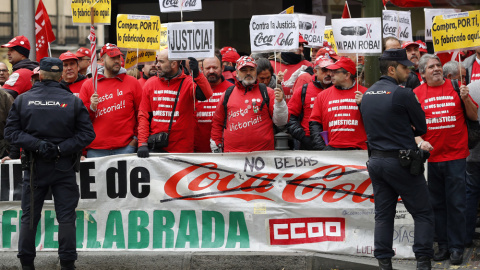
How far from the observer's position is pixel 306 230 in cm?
871

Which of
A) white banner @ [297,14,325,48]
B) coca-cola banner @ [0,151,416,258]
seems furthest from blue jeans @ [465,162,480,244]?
white banner @ [297,14,325,48]

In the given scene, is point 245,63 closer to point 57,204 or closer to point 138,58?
point 138,58

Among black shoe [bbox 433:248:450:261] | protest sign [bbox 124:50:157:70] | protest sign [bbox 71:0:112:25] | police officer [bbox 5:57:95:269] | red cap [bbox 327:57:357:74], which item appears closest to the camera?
police officer [bbox 5:57:95:269]

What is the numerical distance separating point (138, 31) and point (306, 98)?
225 cm

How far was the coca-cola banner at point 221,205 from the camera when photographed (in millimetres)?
8672

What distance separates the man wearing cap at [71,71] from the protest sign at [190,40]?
1.24 meters

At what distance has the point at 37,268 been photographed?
8758mm

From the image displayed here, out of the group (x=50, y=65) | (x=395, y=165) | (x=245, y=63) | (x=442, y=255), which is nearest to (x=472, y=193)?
(x=442, y=255)

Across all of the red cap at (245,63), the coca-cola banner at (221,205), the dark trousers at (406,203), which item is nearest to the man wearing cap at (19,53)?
the coca-cola banner at (221,205)

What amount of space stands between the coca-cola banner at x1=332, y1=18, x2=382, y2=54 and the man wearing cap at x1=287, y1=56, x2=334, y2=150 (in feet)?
0.98

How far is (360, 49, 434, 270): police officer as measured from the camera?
301 inches

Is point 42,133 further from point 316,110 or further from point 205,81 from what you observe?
point 316,110

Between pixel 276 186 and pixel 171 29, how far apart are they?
6.90ft

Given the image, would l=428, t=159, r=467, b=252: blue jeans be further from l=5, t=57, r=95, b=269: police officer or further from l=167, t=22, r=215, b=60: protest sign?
l=5, t=57, r=95, b=269: police officer
